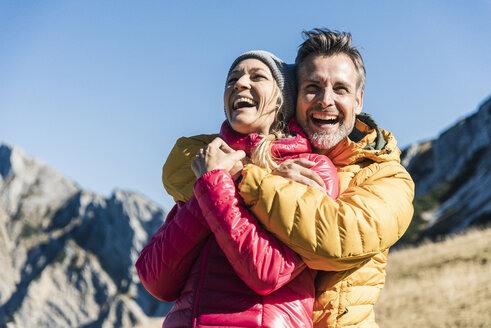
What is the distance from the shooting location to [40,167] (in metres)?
123

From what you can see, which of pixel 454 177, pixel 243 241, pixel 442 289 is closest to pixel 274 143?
pixel 243 241

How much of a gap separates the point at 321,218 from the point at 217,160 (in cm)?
69

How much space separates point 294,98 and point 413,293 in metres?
10.6

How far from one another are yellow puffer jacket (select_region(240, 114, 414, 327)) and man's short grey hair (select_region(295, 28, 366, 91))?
58 cm

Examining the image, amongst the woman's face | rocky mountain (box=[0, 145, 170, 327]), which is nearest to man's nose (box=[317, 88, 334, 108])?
the woman's face

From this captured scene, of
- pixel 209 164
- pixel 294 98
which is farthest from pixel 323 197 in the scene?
pixel 294 98

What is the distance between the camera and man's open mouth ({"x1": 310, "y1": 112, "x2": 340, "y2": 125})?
3234mm

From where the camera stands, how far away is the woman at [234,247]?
246 centimetres

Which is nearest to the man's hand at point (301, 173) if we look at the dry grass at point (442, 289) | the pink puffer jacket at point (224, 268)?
the pink puffer jacket at point (224, 268)

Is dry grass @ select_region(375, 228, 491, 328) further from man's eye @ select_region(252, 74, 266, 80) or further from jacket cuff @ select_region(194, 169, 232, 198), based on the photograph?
jacket cuff @ select_region(194, 169, 232, 198)

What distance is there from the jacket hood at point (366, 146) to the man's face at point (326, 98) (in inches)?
3.5

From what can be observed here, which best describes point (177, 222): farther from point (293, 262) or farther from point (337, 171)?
point (337, 171)

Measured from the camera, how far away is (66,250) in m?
105

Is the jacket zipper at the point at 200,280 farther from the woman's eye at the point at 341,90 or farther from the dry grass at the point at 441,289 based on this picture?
the dry grass at the point at 441,289
